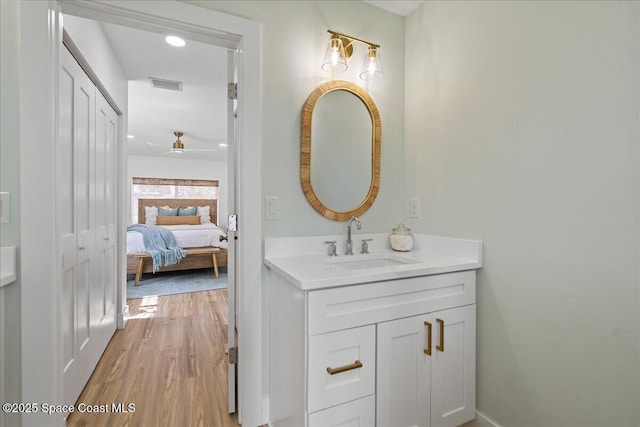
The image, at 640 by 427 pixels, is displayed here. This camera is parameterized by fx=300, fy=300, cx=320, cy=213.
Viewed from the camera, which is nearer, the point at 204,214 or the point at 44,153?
the point at 44,153

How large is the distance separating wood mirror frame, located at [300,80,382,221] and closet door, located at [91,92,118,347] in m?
1.54

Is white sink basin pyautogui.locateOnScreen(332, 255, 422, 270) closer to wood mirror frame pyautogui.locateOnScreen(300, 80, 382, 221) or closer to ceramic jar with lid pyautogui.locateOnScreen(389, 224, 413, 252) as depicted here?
ceramic jar with lid pyautogui.locateOnScreen(389, 224, 413, 252)

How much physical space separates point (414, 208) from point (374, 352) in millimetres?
997

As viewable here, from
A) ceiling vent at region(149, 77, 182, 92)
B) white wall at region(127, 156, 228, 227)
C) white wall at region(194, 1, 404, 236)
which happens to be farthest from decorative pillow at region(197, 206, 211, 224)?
white wall at region(194, 1, 404, 236)

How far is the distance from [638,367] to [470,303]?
59 cm

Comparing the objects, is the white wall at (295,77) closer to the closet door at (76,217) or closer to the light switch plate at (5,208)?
the closet door at (76,217)

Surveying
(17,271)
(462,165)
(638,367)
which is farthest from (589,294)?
(17,271)

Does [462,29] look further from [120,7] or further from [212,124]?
[212,124]

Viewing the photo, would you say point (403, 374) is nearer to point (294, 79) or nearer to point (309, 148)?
point (309, 148)

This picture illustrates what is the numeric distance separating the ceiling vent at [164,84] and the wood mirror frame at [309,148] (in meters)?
2.15

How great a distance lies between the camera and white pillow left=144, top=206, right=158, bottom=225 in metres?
6.61

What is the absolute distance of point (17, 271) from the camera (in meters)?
1.16

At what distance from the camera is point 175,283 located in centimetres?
436

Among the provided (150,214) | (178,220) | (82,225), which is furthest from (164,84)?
(150,214)
